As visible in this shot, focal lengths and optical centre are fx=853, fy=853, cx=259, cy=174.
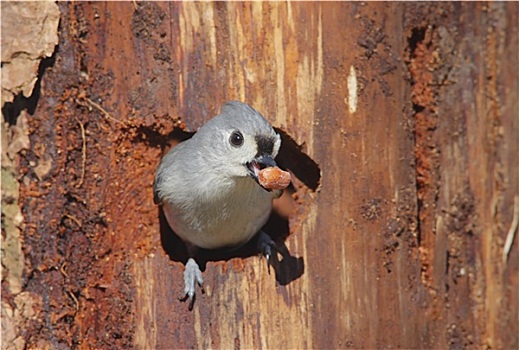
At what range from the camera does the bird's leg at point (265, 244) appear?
14.2 feet

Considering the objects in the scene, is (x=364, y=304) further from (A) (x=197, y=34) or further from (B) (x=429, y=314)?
(A) (x=197, y=34)

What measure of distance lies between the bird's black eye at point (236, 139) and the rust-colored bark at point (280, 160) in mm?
233

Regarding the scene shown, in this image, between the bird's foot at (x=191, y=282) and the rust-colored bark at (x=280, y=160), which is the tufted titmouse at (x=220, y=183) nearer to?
the bird's foot at (x=191, y=282)

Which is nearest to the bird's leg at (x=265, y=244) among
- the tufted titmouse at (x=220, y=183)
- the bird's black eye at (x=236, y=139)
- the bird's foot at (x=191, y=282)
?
the tufted titmouse at (x=220, y=183)

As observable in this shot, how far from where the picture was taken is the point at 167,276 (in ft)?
14.0

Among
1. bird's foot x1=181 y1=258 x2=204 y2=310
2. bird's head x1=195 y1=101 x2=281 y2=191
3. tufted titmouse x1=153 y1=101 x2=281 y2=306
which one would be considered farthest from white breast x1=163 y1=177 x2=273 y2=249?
bird's foot x1=181 y1=258 x2=204 y2=310

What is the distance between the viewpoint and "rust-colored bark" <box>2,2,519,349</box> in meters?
4.23

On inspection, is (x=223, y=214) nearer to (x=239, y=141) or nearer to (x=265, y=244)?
(x=265, y=244)

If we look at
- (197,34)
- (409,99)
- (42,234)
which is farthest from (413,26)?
(42,234)

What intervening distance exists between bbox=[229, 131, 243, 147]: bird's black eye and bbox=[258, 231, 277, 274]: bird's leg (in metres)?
0.58

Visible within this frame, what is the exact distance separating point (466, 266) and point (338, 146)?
118 centimetres

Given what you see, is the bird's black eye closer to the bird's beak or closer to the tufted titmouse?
the tufted titmouse

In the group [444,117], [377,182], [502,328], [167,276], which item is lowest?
[502,328]

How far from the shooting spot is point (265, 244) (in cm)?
450
